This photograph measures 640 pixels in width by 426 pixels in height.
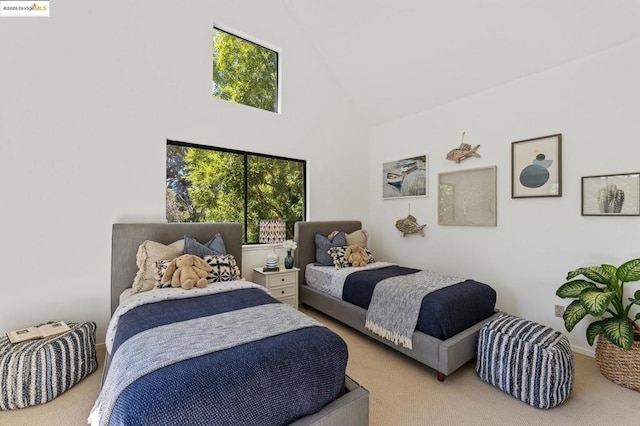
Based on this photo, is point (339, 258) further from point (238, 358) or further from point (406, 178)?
point (238, 358)

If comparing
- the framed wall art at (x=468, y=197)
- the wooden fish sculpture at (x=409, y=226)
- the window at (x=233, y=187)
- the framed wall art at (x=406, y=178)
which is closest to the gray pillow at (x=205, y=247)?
the window at (x=233, y=187)

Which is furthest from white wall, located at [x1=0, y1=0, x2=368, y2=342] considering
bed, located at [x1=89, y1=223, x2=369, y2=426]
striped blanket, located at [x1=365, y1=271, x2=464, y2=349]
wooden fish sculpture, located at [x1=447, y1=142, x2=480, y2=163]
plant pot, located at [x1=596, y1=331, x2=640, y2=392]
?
plant pot, located at [x1=596, y1=331, x2=640, y2=392]

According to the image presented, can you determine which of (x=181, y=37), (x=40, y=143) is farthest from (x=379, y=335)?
(x=181, y=37)

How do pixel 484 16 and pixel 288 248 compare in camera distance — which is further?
pixel 288 248

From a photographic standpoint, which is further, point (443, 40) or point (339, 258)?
point (339, 258)

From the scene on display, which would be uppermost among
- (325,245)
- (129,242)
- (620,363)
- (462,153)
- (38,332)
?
(462,153)

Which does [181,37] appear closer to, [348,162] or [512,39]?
[348,162]

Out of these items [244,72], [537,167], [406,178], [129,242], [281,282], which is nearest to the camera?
[129,242]

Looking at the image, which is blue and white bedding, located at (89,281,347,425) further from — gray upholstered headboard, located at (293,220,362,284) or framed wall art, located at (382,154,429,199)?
framed wall art, located at (382,154,429,199)

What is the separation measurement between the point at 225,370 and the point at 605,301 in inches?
103

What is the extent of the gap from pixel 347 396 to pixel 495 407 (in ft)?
3.95

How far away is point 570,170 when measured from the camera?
2.78 m

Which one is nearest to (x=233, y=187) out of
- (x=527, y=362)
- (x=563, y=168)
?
(x=527, y=362)

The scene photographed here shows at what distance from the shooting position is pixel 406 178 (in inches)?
168
